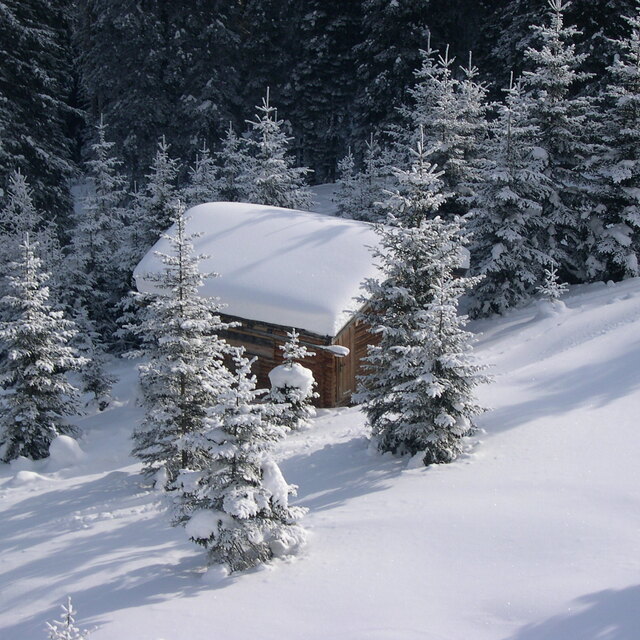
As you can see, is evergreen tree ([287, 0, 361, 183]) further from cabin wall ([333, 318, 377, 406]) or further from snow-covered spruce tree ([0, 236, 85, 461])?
snow-covered spruce tree ([0, 236, 85, 461])

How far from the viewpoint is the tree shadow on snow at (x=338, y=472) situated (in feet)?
36.2

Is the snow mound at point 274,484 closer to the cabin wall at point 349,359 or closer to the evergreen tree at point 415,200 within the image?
the evergreen tree at point 415,200

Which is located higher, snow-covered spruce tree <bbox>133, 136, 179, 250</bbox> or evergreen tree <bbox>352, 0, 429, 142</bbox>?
evergreen tree <bbox>352, 0, 429, 142</bbox>

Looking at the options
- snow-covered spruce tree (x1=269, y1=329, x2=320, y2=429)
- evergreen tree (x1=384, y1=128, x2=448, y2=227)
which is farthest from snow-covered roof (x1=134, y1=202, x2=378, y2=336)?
evergreen tree (x1=384, y1=128, x2=448, y2=227)

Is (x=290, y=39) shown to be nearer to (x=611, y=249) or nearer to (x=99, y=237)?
(x=99, y=237)

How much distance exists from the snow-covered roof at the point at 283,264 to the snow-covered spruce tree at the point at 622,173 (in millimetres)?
7112

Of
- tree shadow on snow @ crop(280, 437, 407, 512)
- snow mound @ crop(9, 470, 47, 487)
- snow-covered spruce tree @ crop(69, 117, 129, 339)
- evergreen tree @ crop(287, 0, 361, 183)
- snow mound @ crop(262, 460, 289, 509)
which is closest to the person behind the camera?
snow mound @ crop(262, 460, 289, 509)

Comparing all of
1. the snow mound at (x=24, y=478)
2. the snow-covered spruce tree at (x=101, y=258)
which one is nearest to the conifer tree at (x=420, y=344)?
the snow mound at (x=24, y=478)

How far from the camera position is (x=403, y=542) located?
28.2 feet

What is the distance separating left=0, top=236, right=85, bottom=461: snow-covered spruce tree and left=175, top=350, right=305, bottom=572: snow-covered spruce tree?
871cm

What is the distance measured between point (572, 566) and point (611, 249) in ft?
47.5

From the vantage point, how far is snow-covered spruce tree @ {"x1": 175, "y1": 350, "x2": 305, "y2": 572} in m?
8.20

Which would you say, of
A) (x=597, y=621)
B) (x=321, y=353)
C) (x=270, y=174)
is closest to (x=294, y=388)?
(x=321, y=353)

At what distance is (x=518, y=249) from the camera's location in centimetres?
1966
